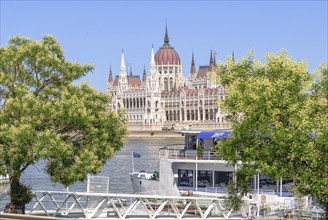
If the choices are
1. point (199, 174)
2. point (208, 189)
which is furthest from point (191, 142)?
point (208, 189)

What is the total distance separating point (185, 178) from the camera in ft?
105

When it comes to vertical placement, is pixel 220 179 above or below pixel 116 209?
above

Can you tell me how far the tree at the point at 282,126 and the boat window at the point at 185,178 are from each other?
359 inches

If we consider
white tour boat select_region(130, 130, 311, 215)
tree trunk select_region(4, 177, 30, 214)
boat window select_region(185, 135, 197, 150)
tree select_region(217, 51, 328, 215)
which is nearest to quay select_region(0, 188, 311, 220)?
tree trunk select_region(4, 177, 30, 214)

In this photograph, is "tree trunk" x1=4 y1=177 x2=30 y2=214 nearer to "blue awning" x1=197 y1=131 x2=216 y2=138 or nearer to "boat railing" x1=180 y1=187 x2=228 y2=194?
"boat railing" x1=180 y1=187 x2=228 y2=194

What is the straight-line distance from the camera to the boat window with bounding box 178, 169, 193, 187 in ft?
105

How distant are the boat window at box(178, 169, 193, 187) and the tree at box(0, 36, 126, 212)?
309 inches

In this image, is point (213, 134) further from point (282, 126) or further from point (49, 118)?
point (49, 118)

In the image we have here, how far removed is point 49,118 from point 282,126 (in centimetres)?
825

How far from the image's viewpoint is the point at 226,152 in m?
22.4

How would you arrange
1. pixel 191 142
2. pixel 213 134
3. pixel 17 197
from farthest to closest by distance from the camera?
1. pixel 191 142
2. pixel 213 134
3. pixel 17 197

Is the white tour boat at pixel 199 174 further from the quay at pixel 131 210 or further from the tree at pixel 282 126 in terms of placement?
the tree at pixel 282 126

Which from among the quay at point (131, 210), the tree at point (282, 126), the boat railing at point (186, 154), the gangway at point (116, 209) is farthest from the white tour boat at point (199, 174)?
the tree at point (282, 126)

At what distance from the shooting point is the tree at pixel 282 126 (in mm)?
20156
